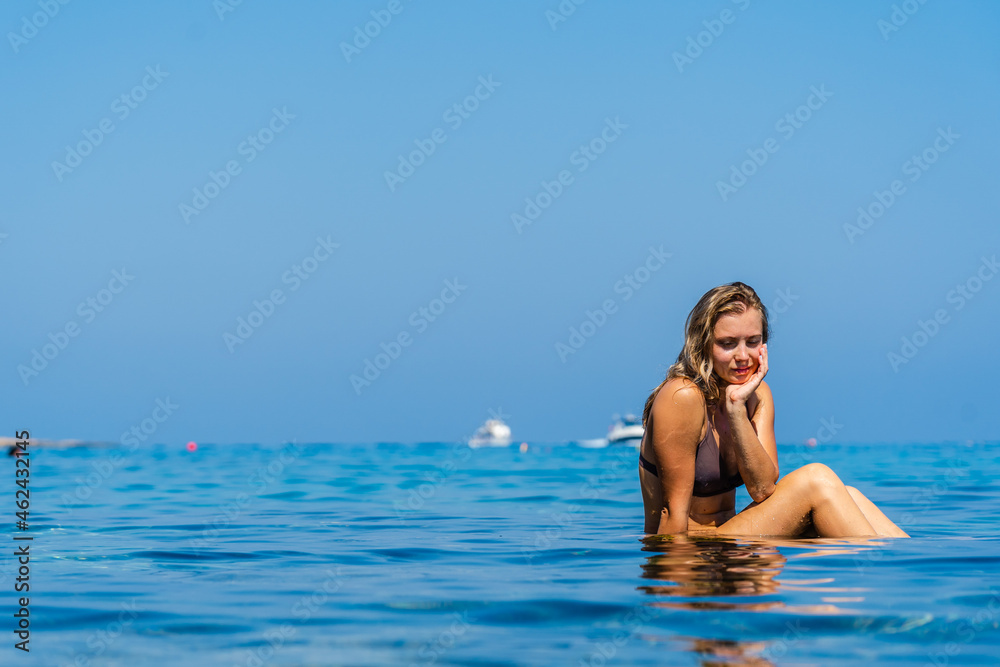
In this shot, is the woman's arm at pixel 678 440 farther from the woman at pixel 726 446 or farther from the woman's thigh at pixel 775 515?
the woman's thigh at pixel 775 515

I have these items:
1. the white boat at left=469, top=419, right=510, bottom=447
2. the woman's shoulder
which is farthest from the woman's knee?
the white boat at left=469, top=419, right=510, bottom=447

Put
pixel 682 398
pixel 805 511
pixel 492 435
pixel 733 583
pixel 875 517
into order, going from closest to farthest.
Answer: pixel 733 583 < pixel 682 398 < pixel 805 511 < pixel 875 517 < pixel 492 435

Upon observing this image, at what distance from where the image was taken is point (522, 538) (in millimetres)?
7875

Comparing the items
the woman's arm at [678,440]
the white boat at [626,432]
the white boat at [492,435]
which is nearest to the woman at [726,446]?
the woman's arm at [678,440]

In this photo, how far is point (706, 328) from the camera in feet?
19.8

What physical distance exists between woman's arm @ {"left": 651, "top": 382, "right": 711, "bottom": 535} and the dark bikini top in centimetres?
21

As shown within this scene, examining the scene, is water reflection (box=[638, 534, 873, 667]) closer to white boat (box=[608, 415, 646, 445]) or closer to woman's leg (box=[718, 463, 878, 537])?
woman's leg (box=[718, 463, 878, 537])

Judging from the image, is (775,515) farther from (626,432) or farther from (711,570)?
(626,432)

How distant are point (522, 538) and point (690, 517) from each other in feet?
6.08

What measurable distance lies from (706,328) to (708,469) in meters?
0.93

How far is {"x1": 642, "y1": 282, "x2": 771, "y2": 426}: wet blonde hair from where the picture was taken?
5.99 m

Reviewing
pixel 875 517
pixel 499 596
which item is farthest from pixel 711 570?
pixel 875 517

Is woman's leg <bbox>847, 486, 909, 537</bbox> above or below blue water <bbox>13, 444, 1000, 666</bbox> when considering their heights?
above

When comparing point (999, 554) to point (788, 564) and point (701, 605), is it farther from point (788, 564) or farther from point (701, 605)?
point (701, 605)
